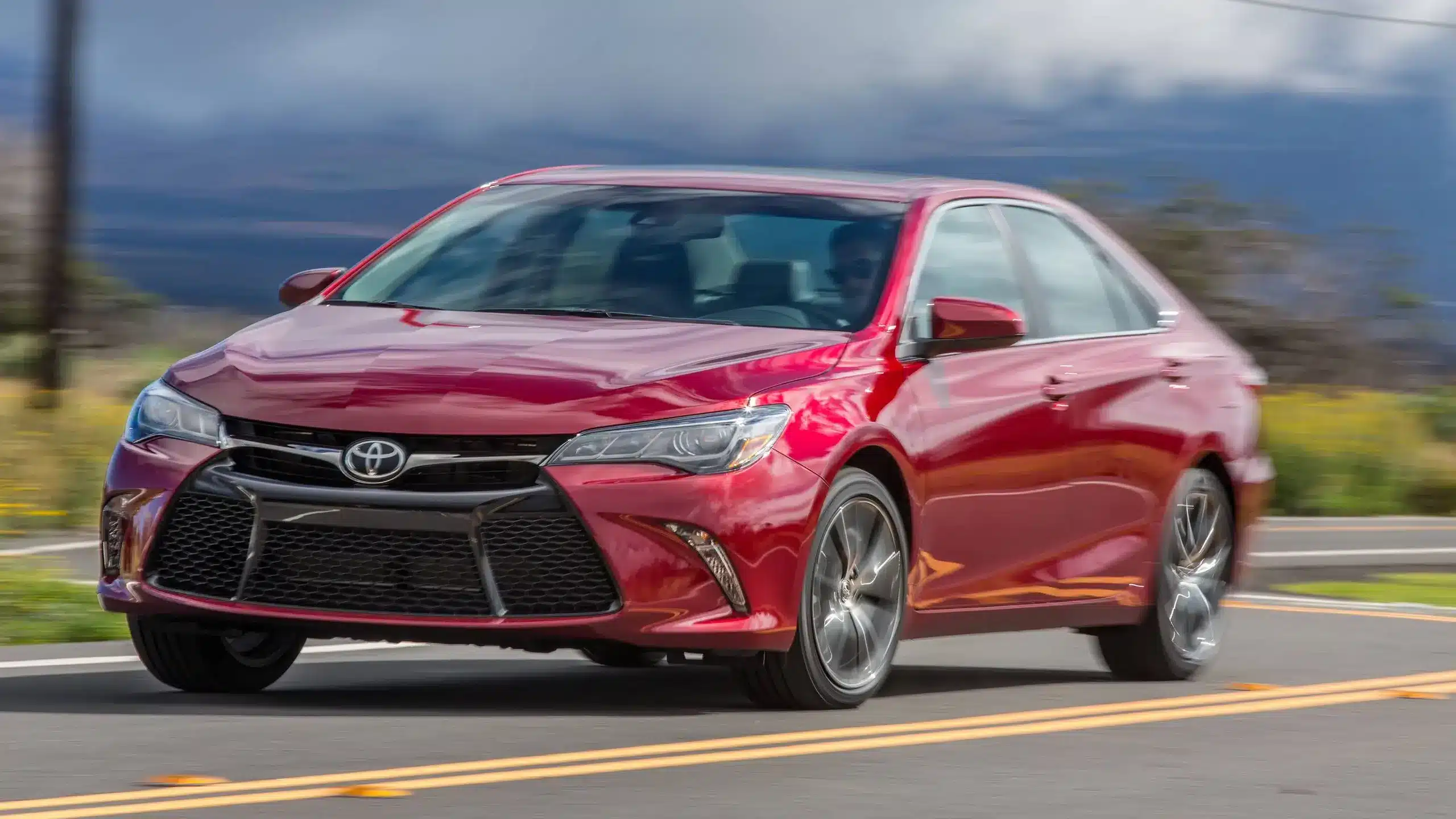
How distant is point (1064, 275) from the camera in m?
9.31

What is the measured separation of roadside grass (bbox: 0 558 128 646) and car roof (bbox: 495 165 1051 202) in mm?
2620

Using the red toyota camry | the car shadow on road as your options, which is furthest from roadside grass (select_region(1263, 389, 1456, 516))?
the red toyota camry

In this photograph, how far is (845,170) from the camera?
9.60 m

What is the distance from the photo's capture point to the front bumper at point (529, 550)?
7.25 m

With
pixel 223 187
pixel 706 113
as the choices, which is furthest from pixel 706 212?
pixel 223 187

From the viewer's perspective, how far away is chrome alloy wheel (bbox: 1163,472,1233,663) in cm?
960

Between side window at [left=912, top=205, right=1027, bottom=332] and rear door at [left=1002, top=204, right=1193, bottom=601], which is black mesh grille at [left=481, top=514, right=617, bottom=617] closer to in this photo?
side window at [left=912, top=205, right=1027, bottom=332]

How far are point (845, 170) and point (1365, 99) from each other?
284 ft

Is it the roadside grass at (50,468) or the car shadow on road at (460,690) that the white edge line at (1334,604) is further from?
the roadside grass at (50,468)

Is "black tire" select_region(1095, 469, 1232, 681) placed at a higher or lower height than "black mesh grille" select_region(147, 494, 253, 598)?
lower

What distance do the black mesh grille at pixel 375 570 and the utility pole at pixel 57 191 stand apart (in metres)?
13.2

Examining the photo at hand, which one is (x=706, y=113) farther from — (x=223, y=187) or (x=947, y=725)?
(x=947, y=725)

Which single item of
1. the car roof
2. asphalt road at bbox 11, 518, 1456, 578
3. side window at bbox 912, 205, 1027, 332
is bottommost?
asphalt road at bbox 11, 518, 1456, 578

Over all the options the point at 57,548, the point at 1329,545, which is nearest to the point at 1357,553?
the point at 1329,545
